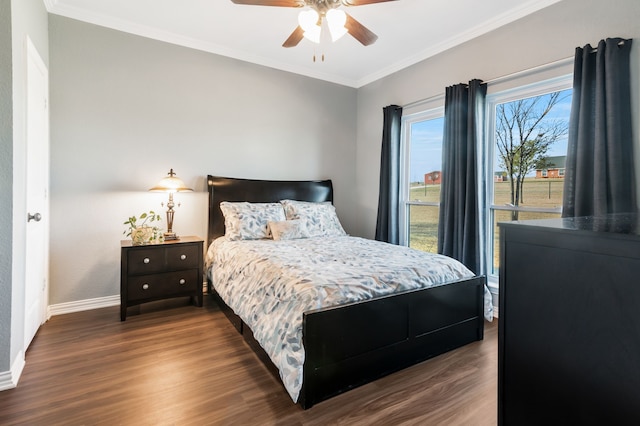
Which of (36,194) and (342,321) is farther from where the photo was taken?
(36,194)

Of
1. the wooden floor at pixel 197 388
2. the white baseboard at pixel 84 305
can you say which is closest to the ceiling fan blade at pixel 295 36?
the wooden floor at pixel 197 388

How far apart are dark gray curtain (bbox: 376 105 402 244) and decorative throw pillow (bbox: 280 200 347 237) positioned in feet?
2.27

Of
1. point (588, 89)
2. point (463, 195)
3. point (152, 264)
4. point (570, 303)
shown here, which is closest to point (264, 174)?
point (152, 264)

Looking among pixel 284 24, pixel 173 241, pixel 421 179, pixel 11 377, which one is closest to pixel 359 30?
pixel 284 24

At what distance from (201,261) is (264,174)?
1.37 m

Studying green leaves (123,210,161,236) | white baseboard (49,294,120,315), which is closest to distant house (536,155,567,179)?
green leaves (123,210,161,236)

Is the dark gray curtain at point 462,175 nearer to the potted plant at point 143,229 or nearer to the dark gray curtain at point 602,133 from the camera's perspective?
the dark gray curtain at point 602,133

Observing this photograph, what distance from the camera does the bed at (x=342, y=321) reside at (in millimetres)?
1742

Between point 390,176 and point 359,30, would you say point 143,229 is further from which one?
point 390,176

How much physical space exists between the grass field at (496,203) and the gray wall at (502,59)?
61 cm

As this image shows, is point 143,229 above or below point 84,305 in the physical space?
above

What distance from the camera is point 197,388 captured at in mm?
1891

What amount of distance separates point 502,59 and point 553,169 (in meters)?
1.12

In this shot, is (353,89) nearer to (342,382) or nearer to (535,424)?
(342,382)
